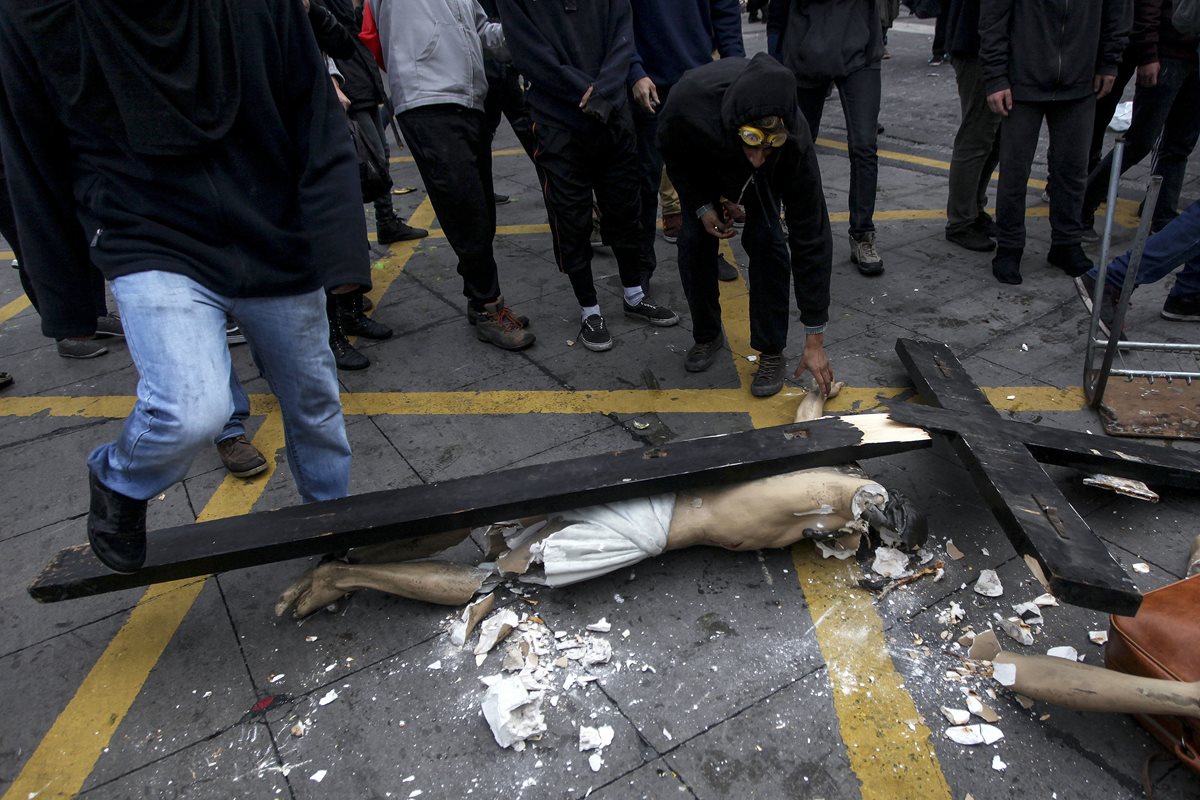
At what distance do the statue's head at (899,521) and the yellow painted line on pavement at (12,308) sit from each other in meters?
5.71

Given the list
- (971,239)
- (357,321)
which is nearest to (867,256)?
(971,239)

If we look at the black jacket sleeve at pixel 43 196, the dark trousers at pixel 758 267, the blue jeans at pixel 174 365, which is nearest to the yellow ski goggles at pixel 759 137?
the dark trousers at pixel 758 267

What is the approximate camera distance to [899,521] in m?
2.40

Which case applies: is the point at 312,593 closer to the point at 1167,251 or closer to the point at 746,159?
the point at 746,159

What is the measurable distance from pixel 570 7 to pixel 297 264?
2.17 meters

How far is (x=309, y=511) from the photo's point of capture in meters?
2.40

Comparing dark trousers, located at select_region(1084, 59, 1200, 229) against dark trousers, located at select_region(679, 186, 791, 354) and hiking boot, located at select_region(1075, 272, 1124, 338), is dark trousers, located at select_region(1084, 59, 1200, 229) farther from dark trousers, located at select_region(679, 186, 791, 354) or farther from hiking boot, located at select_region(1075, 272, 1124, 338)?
dark trousers, located at select_region(679, 186, 791, 354)

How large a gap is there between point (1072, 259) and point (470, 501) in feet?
13.0

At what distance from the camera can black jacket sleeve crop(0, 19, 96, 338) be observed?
182 centimetres

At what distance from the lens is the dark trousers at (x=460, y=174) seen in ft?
12.1

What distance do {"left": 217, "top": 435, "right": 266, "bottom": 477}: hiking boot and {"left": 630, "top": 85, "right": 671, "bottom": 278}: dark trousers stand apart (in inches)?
88.0

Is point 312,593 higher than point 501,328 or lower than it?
higher

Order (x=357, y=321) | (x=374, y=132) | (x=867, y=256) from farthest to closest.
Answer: (x=374, y=132), (x=867, y=256), (x=357, y=321)

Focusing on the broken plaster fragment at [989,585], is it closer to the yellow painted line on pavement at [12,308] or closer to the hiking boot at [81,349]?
the hiking boot at [81,349]
